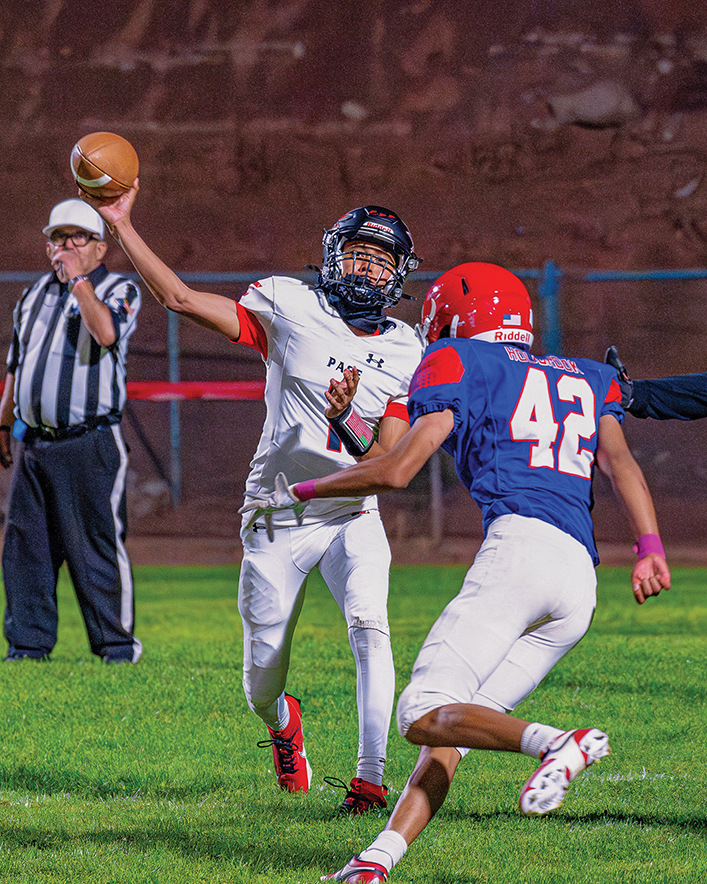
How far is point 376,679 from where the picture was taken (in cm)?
399

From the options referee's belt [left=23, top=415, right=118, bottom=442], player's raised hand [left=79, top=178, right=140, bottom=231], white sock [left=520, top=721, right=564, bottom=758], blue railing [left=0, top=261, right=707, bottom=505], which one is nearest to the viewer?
white sock [left=520, top=721, right=564, bottom=758]

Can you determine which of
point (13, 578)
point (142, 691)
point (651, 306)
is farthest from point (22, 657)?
point (651, 306)

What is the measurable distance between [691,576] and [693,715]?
5141 millimetres

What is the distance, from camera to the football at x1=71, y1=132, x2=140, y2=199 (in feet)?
13.1

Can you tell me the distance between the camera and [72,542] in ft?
21.8

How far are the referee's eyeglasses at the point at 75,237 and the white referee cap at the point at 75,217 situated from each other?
0.04 meters

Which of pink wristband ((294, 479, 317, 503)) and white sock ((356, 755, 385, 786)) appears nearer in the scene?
pink wristband ((294, 479, 317, 503))

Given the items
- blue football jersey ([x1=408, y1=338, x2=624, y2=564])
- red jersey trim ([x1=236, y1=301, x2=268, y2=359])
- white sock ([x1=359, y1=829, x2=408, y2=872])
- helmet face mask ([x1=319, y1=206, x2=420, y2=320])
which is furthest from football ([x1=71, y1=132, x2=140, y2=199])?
white sock ([x1=359, y1=829, x2=408, y2=872])

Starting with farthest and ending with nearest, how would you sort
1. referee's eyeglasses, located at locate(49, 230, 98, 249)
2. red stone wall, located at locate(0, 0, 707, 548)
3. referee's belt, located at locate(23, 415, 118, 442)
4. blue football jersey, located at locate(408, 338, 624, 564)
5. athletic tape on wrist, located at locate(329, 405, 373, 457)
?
1. red stone wall, located at locate(0, 0, 707, 548)
2. referee's eyeglasses, located at locate(49, 230, 98, 249)
3. referee's belt, located at locate(23, 415, 118, 442)
4. athletic tape on wrist, located at locate(329, 405, 373, 457)
5. blue football jersey, located at locate(408, 338, 624, 564)

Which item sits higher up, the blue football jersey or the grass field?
the blue football jersey

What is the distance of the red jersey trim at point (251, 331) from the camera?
165 inches

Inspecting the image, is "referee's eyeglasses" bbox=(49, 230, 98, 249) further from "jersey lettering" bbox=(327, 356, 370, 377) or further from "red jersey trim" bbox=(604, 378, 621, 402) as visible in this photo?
"red jersey trim" bbox=(604, 378, 621, 402)

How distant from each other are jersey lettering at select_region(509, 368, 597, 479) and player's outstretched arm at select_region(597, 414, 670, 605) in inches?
2.1

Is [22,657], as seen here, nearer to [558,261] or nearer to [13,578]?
[13,578]
